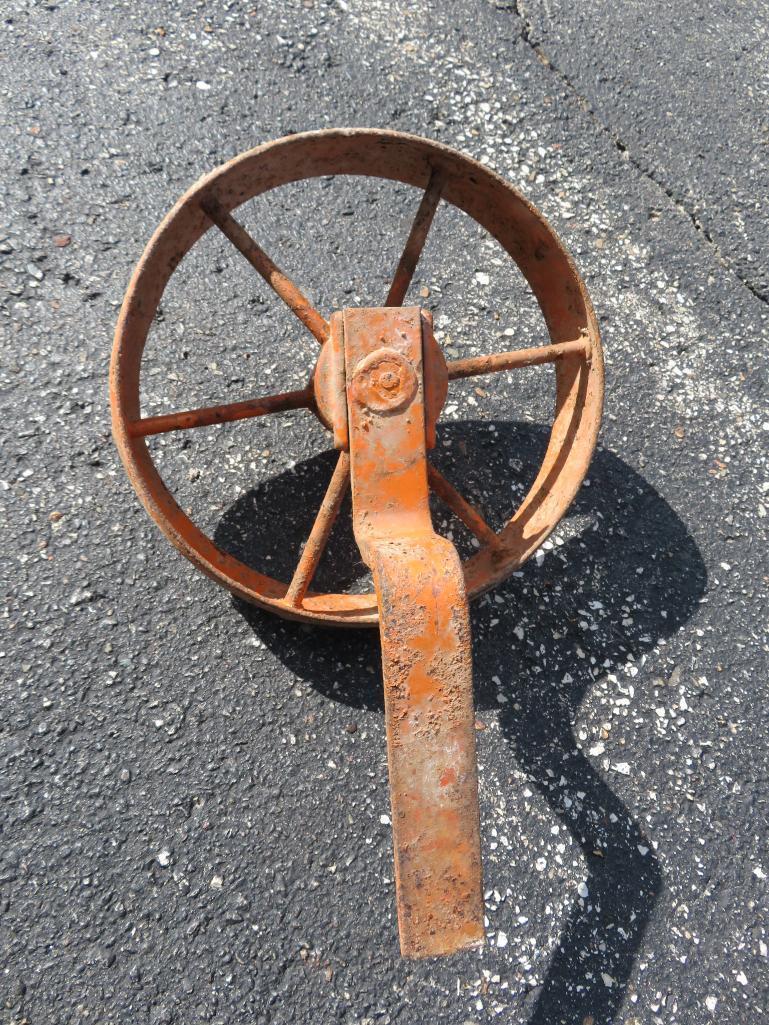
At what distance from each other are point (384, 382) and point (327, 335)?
0.28m

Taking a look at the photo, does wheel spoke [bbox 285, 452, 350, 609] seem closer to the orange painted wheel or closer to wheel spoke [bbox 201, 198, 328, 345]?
the orange painted wheel

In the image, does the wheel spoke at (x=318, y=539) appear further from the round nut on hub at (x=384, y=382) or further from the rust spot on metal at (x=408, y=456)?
the round nut on hub at (x=384, y=382)

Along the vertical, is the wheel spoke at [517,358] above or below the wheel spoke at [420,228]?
below

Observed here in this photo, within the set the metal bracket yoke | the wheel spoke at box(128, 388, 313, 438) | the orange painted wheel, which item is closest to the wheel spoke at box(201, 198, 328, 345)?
the orange painted wheel

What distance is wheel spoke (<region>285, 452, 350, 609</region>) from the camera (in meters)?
1.78

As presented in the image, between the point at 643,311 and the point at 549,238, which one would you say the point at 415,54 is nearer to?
the point at 643,311

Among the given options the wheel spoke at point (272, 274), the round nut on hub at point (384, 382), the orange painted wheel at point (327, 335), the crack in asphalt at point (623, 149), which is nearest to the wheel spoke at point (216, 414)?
the orange painted wheel at point (327, 335)

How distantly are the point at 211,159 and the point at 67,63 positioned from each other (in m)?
0.52

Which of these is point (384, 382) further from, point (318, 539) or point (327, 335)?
point (318, 539)

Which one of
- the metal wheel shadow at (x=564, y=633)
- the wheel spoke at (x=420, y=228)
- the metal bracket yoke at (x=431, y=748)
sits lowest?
the metal wheel shadow at (x=564, y=633)

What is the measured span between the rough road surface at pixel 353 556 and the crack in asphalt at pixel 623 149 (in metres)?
0.01

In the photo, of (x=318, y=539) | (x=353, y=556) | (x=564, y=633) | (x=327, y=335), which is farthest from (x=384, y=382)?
(x=564, y=633)

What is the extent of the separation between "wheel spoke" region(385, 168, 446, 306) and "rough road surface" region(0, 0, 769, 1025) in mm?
489

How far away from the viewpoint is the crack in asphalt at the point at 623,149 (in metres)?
2.68
